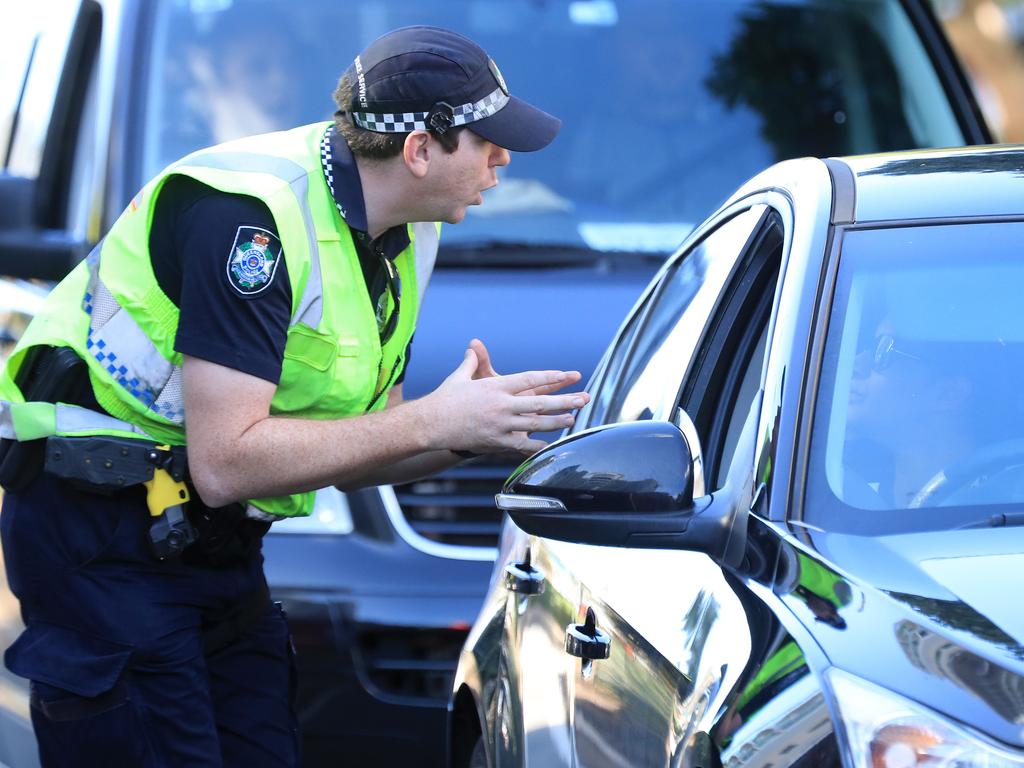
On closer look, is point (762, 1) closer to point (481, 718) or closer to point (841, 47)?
point (841, 47)

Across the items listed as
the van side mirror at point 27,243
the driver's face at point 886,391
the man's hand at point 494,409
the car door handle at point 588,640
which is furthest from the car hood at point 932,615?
the van side mirror at point 27,243

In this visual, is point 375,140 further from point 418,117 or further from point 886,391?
point 886,391

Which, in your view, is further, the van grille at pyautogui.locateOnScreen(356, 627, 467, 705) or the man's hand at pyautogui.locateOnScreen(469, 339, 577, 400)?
the van grille at pyautogui.locateOnScreen(356, 627, 467, 705)

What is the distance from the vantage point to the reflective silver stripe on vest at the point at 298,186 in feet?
10.6

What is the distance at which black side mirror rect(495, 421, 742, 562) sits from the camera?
8.27 ft

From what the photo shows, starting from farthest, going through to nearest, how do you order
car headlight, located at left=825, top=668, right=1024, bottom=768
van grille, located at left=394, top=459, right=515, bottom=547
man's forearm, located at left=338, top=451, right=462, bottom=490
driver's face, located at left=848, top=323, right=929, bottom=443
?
van grille, located at left=394, top=459, right=515, bottom=547 < man's forearm, located at left=338, top=451, right=462, bottom=490 < driver's face, located at left=848, top=323, right=929, bottom=443 < car headlight, located at left=825, top=668, right=1024, bottom=768

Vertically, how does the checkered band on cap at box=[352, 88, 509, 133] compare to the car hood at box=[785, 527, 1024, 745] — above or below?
above

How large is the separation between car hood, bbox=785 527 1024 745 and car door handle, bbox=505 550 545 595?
2.87 ft

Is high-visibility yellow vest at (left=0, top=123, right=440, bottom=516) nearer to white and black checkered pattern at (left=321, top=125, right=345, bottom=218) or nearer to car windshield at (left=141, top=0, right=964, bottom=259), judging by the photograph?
white and black checkered pattern at (left=321, top=125, right=345, bottom=218)

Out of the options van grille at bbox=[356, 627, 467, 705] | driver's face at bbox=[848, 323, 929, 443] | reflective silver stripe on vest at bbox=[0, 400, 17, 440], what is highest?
driver's face at bbox=[848, 323, 929, 443]

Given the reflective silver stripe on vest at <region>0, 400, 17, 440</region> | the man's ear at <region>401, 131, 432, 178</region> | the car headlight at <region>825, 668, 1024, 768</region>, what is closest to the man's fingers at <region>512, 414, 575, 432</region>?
the man's ear at <region>401, 131, 432, 178</region>

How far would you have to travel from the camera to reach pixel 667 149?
18.7ft

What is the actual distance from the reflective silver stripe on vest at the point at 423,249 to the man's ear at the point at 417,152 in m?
0.29

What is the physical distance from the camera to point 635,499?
2.52 metres
